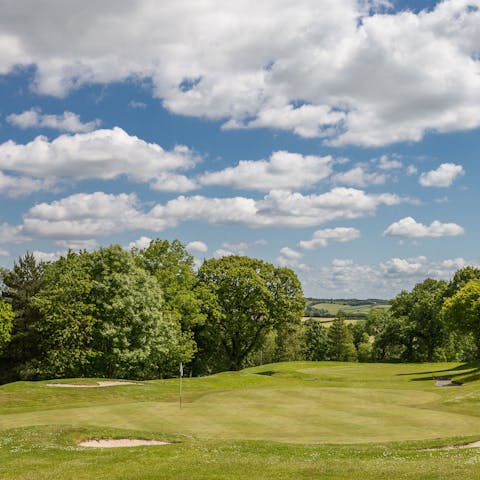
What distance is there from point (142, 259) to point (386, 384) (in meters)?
37.3

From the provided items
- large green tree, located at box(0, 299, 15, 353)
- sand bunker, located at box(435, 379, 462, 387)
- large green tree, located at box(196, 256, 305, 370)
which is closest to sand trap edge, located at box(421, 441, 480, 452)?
sand bunker, located at box(435, 379, 462, 387)

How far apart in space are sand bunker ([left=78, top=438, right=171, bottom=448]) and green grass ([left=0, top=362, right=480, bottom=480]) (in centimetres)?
39

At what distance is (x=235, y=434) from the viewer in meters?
28.3

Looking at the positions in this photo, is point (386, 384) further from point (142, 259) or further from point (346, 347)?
point (346, 347)

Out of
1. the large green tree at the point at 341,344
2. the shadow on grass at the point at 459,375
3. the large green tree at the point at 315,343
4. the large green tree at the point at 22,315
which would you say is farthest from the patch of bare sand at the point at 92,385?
the large green tree at the point at 315,343

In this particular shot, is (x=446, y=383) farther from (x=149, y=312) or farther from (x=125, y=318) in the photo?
(x=125, y=318)

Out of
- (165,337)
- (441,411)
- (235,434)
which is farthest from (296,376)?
(235,434)

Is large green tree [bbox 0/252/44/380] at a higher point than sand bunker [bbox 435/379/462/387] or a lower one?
higher

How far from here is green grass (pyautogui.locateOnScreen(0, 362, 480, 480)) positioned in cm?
1856

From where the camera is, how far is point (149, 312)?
60594 millimetres

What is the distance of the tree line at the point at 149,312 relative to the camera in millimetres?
59875

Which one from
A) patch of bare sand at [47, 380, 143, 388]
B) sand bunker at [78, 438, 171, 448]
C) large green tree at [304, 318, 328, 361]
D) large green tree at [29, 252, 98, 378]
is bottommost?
large green tree at [304, 318, 328, 361]

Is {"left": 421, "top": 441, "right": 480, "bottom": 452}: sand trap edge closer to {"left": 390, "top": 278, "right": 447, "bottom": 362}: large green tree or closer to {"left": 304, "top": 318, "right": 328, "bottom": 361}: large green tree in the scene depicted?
{"left": 390, "top": 278, "right": 447, "bottom": 362}: large green tree

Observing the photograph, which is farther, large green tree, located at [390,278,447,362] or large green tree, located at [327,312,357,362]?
large green tree, located at [327,312,357,362]
